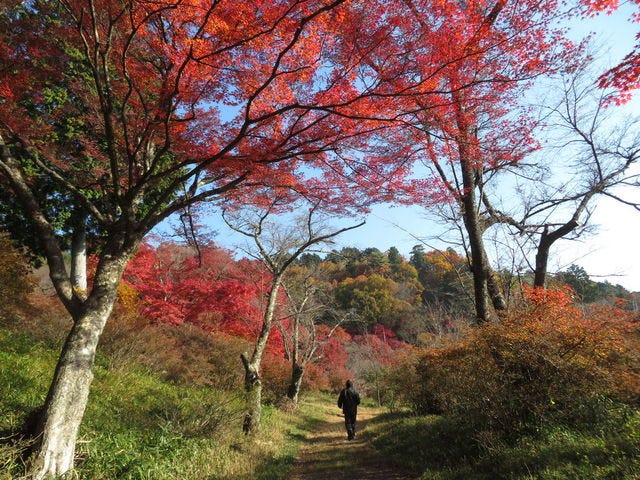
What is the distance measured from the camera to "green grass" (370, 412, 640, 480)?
3631mm

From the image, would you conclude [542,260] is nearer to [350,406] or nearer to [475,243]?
[475,243]

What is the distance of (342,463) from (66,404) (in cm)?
532

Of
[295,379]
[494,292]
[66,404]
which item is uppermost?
[494,292]

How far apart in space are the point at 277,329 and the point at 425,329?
16.8 meters

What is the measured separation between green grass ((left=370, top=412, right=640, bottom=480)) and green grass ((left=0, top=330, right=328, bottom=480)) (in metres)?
2.71

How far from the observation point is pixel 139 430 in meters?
5.68

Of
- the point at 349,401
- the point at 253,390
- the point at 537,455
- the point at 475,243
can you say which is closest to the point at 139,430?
the point at 253,390

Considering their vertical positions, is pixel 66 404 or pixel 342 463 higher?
pixel 66 404

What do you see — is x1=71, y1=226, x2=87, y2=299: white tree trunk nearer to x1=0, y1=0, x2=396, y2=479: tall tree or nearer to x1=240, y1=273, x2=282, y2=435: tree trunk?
x1=0, y1=0, x2=396, y2=479: tall tree

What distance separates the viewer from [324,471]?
21.2 feet

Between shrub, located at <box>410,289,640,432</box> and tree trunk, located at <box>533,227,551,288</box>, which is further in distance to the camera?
tree trunk, located at <box>533,227,551,288</box>

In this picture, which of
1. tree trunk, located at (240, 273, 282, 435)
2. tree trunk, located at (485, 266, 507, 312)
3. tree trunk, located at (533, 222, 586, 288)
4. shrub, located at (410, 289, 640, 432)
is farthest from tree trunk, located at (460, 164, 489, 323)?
tree trunk, located at (240, 273, 282, 435)

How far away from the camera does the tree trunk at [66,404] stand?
352 centimetres

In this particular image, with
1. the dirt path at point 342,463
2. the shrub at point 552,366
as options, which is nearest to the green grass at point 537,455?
the shrub at point 552,366
